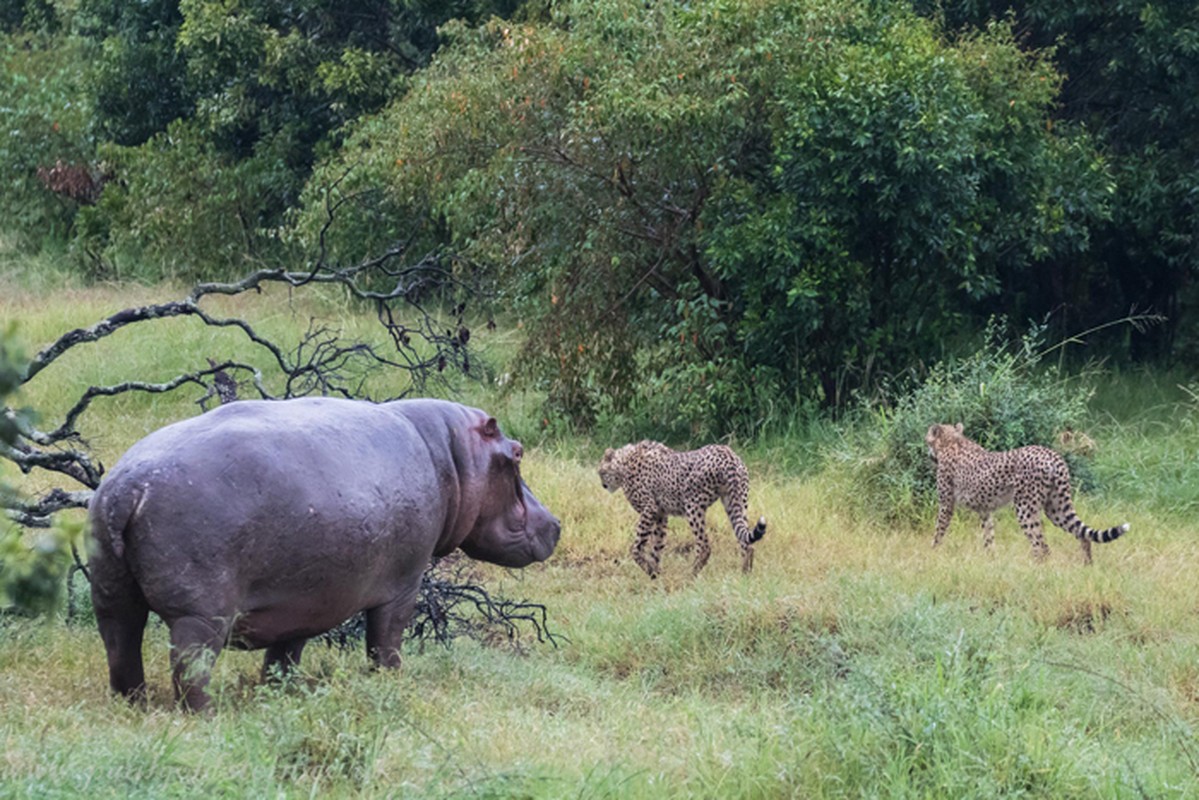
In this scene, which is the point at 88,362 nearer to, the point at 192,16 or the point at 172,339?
the point at 172,339

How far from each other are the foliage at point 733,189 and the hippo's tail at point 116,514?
7577 millimetres

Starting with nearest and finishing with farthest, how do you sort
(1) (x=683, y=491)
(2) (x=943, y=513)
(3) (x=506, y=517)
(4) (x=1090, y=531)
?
(3) (x=506, y=517), (4) (x=1090, y=531), (1) (x=683, y=491), (2) (x=943, y=513)

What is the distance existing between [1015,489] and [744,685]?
10.0 ft

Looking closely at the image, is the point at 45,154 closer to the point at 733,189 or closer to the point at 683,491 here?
the point at 733,189

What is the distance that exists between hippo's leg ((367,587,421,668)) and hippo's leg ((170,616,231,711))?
33.7 inches

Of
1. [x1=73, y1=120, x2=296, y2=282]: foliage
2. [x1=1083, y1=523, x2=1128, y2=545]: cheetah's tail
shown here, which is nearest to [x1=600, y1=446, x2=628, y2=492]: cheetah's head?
[x1=1083, y1=523, x2=1128, y2=545]: cheetah's tail

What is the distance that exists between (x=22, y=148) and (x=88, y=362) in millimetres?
10125

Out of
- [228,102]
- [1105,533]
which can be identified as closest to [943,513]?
[1105,533]

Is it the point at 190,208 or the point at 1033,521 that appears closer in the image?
the point at 1033,521

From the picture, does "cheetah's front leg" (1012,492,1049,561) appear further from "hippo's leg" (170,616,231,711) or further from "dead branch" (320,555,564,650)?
"hippo's leg" (170,616,231,711)

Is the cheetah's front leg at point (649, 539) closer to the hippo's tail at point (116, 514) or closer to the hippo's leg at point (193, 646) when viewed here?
the hippo's leg at point (193, 646)

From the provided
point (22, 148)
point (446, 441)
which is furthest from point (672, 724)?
point (22, 148)

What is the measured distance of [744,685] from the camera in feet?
24.5

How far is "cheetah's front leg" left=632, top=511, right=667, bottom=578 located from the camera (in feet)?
32.1
